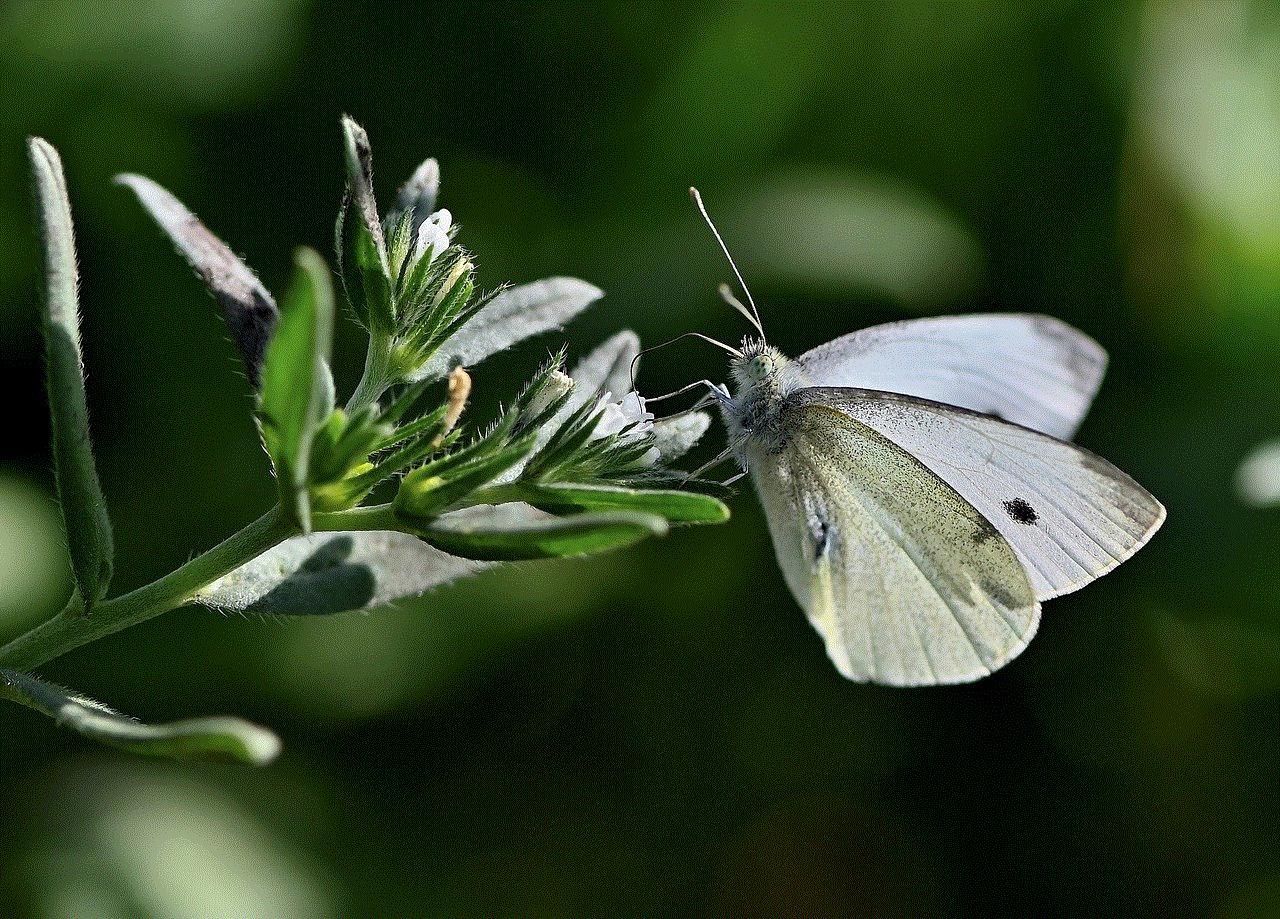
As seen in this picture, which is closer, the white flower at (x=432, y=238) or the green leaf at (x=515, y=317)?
the white flower at (x=432, y=238)

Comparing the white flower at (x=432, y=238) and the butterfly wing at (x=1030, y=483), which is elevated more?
the white flower at (x=432, y=238)

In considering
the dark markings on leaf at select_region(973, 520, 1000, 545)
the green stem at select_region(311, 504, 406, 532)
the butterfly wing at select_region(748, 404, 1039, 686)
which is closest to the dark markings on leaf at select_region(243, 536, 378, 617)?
the green stem at select_region(311, 504, 406, 532)

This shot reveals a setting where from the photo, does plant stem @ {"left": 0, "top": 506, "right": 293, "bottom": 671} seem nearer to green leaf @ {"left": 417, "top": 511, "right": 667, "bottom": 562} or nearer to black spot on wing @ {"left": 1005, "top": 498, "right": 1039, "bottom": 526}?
green leaf @ {"left": 417, "top": 511, "right": 667, "bottom": 562}

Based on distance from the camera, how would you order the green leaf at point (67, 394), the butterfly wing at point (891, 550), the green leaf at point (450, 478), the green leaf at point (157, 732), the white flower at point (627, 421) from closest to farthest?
the green leaf at point (157, 732), the green leaf at point (67, 394), the green leaf at point (450, 478), the white flower at point (627, 421), the butterfly wing at point (891, 550)

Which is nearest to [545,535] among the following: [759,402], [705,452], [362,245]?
[362,245]

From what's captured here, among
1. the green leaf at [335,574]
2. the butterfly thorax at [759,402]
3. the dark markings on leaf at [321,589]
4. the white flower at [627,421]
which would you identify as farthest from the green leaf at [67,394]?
the butterfly thorax at [759,402]

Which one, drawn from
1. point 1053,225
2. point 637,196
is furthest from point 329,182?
point 1053,225

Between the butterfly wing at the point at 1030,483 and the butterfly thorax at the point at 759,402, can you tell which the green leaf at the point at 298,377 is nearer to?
the butterfly thorax at the point at 759,402

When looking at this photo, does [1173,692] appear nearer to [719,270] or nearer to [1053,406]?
[1053,406]
